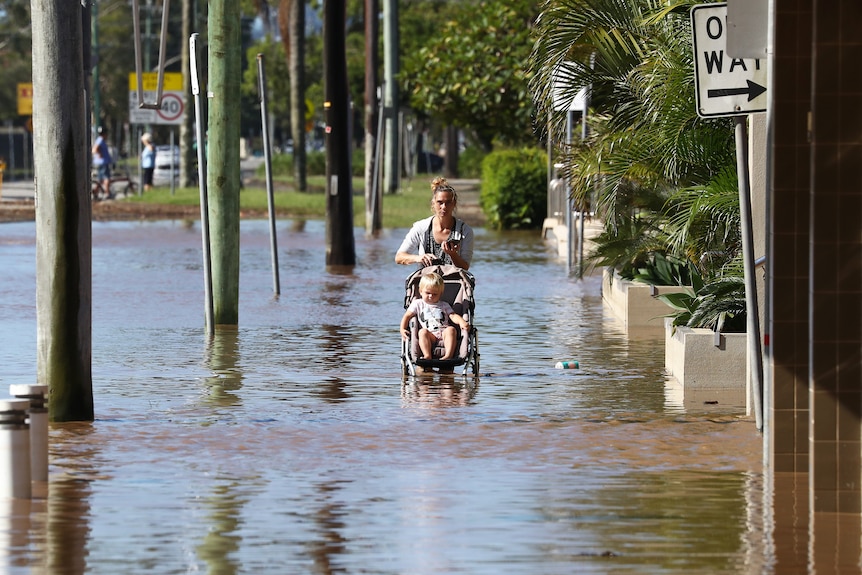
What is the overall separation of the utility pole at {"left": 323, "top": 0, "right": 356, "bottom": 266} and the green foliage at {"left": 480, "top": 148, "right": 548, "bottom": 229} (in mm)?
9833

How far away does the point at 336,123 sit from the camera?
1027 inches

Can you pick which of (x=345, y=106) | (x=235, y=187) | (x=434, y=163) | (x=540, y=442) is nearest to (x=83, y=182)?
(x=540, y=442)

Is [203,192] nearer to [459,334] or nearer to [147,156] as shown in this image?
[459,334]

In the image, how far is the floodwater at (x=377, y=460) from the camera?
304 inches

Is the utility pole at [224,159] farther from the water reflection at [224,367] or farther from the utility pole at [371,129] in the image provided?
the utility pole at [371,129]

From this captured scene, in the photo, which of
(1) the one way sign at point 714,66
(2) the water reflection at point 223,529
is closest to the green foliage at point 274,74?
(1) the one way sign at point 714,66

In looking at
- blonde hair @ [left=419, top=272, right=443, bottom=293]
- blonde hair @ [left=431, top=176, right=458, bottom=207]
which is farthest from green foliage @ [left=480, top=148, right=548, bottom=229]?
blonde hair @ [left=419, top=272, right=443, bottom=293]

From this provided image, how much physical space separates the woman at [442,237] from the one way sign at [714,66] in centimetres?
364

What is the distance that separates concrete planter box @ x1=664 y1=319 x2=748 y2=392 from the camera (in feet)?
41.9

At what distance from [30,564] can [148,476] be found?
2058 millimetres

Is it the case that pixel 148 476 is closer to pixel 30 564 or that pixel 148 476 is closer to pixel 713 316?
pixel 30 564

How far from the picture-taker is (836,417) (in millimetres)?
8562

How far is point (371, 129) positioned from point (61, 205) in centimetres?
2598

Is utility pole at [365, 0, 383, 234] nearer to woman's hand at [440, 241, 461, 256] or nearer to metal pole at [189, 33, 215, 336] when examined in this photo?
metal pole at [189, 33, 215, 336]
